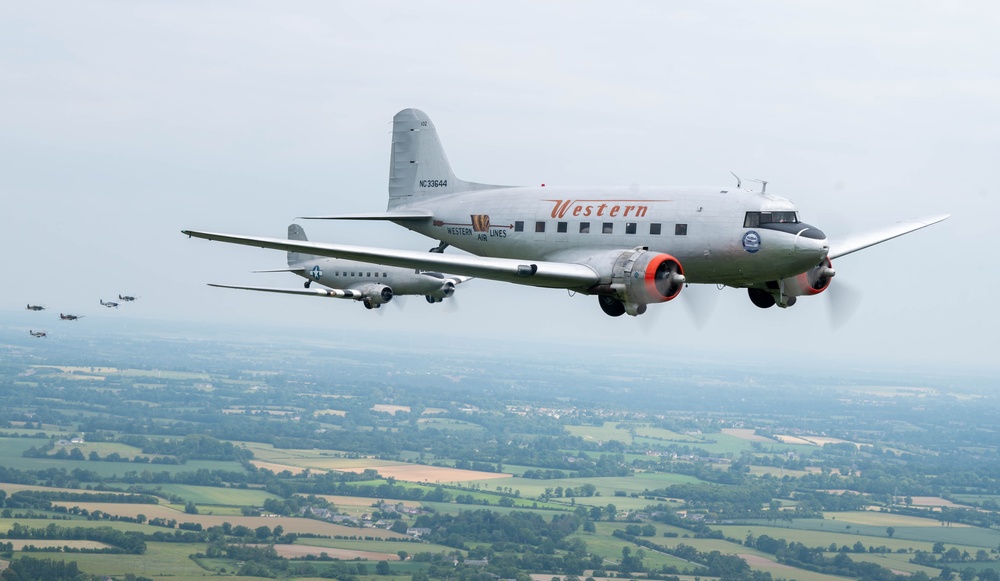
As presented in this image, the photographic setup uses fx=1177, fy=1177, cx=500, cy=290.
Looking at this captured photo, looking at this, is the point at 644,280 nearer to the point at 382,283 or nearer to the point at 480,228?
the point at 480,228

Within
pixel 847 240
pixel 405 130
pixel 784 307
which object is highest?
pixel 405 130

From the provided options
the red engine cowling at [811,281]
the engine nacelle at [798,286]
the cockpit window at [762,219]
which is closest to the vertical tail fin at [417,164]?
the engine nacelle at [798,286]

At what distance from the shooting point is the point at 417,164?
232 feet

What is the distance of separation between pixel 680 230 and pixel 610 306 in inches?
185

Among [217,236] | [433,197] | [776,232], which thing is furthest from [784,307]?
[217,236]

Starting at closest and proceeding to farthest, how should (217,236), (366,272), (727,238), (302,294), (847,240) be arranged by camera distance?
(217,236) → (727,238) → (847,240) → (302,294) → (366,272)

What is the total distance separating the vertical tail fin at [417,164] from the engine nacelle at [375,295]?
35426mm

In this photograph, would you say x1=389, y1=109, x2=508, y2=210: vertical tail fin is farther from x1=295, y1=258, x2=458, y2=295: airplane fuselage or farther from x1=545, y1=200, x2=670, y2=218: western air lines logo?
x1=295, y1=258, x2=458, y2=295: airplane fuselage

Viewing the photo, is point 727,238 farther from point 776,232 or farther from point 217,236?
point 217,236

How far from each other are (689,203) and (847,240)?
13022mm

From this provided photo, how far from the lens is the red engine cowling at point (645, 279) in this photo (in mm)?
51594

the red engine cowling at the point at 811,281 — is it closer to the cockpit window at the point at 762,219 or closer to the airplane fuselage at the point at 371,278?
the cockpit window at the point at 762,219

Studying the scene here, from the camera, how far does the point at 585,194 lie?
57562mm

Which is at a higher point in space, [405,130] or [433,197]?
[405,130]
